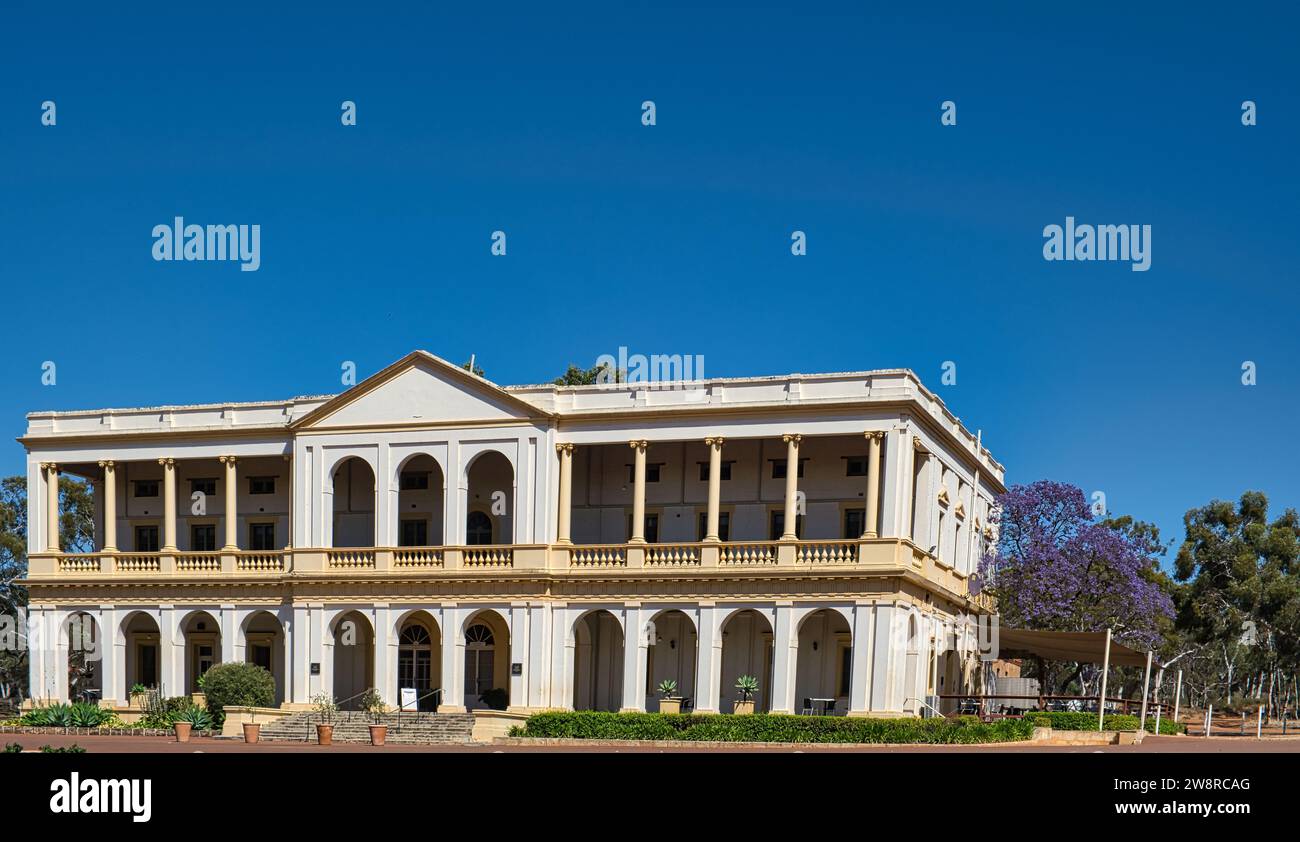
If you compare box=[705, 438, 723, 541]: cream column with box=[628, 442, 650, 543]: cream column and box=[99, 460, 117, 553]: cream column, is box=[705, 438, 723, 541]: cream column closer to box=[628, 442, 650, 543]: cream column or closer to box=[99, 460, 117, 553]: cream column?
box=[628, 442, 650, 543]: cream column

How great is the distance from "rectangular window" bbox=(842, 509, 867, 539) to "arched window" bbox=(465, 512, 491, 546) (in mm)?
11229

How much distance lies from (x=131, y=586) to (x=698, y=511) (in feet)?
61.7

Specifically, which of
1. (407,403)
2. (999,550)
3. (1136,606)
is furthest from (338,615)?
(1136,606)

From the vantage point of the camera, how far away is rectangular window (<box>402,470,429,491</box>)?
4762 cm

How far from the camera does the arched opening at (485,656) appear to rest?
45.6m

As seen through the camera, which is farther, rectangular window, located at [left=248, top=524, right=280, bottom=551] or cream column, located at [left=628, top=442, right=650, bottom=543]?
rectangular window, located at [left=248, top=524, right=280, bottom=551]

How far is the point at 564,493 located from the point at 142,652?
1718 centimetres

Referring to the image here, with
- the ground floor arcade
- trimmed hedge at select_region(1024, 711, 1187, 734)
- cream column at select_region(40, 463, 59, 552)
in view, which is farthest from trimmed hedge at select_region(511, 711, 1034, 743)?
cream column at select_region(40, 463, 59, 552)

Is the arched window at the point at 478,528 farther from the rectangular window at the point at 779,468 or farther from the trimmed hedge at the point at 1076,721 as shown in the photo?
the trimmed hedge at the point at 1076,721

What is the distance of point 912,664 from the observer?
41469mm
